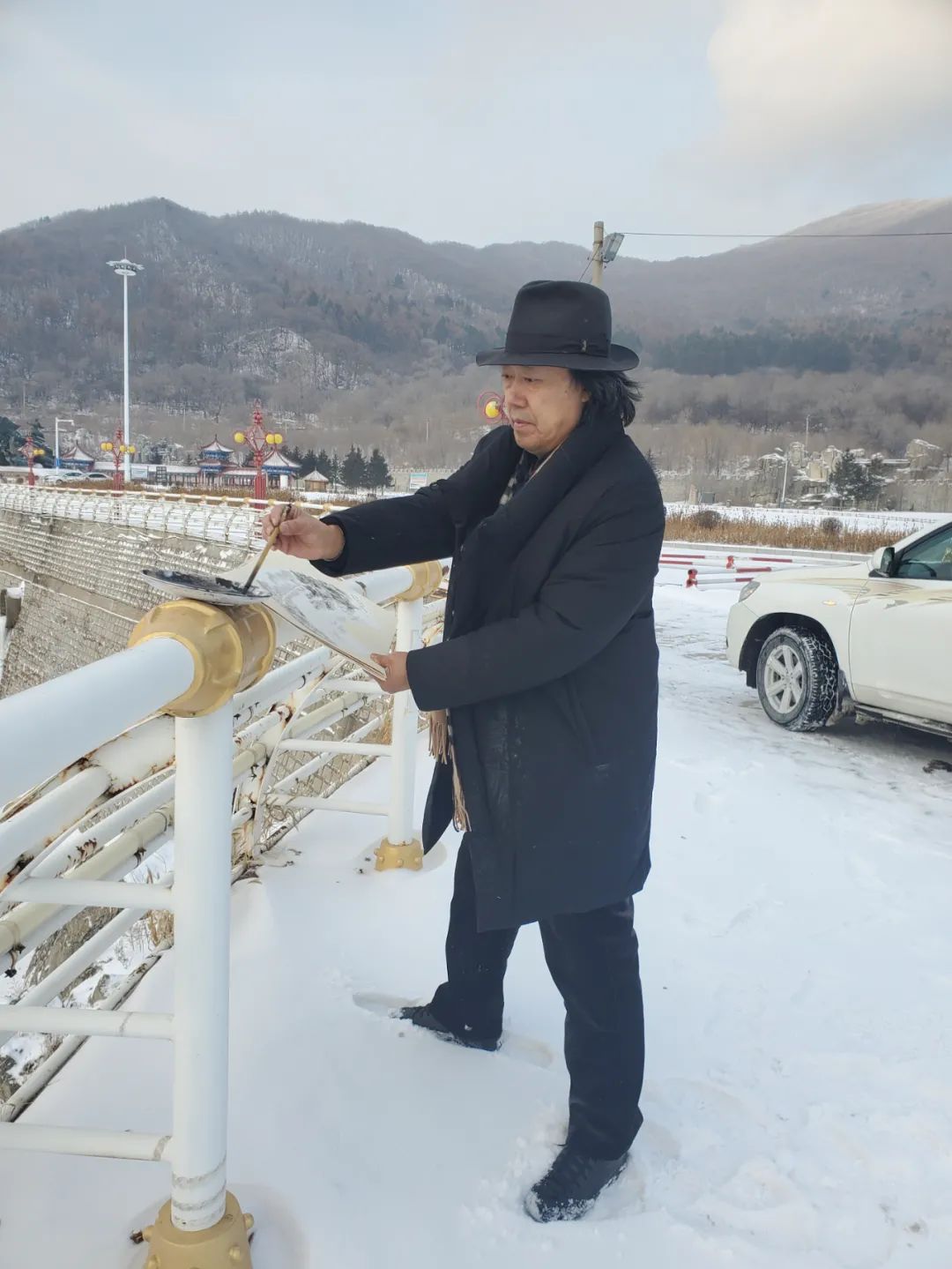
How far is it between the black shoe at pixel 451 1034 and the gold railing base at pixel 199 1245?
0.78 m

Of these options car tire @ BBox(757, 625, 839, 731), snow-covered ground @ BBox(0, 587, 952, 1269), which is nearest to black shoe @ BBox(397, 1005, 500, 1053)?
snow-covered ground @ BBox(0, 587, 952, 1269)

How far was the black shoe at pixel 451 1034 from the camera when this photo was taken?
6.75 feet

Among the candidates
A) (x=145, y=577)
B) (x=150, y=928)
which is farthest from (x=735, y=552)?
(x=145, y=577)

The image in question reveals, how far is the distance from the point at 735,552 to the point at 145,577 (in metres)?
20.7

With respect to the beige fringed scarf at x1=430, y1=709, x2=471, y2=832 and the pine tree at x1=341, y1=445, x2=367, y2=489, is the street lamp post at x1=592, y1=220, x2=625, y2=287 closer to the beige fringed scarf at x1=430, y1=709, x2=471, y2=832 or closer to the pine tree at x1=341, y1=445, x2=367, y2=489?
the beige fringed scarf at x1=430, y1=709, x2=471, y2=832

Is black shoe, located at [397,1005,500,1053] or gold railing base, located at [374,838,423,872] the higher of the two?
gold railing base, located at [374,838,423,872]

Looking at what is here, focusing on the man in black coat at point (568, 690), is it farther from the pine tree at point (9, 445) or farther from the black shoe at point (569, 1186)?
the pine tree at point (9, 445)

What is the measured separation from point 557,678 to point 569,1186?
1.01m

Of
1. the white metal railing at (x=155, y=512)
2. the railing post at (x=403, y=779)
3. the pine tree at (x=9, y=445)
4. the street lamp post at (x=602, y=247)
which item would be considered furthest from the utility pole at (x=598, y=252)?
the pine tree at (x=9, y=445)

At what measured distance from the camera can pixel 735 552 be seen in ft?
67.8

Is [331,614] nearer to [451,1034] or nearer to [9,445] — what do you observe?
[451,1034]

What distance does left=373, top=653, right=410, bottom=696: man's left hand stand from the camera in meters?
1.47

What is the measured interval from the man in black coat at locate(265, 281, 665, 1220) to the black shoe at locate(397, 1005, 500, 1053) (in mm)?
389

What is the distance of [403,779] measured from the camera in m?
2.95
